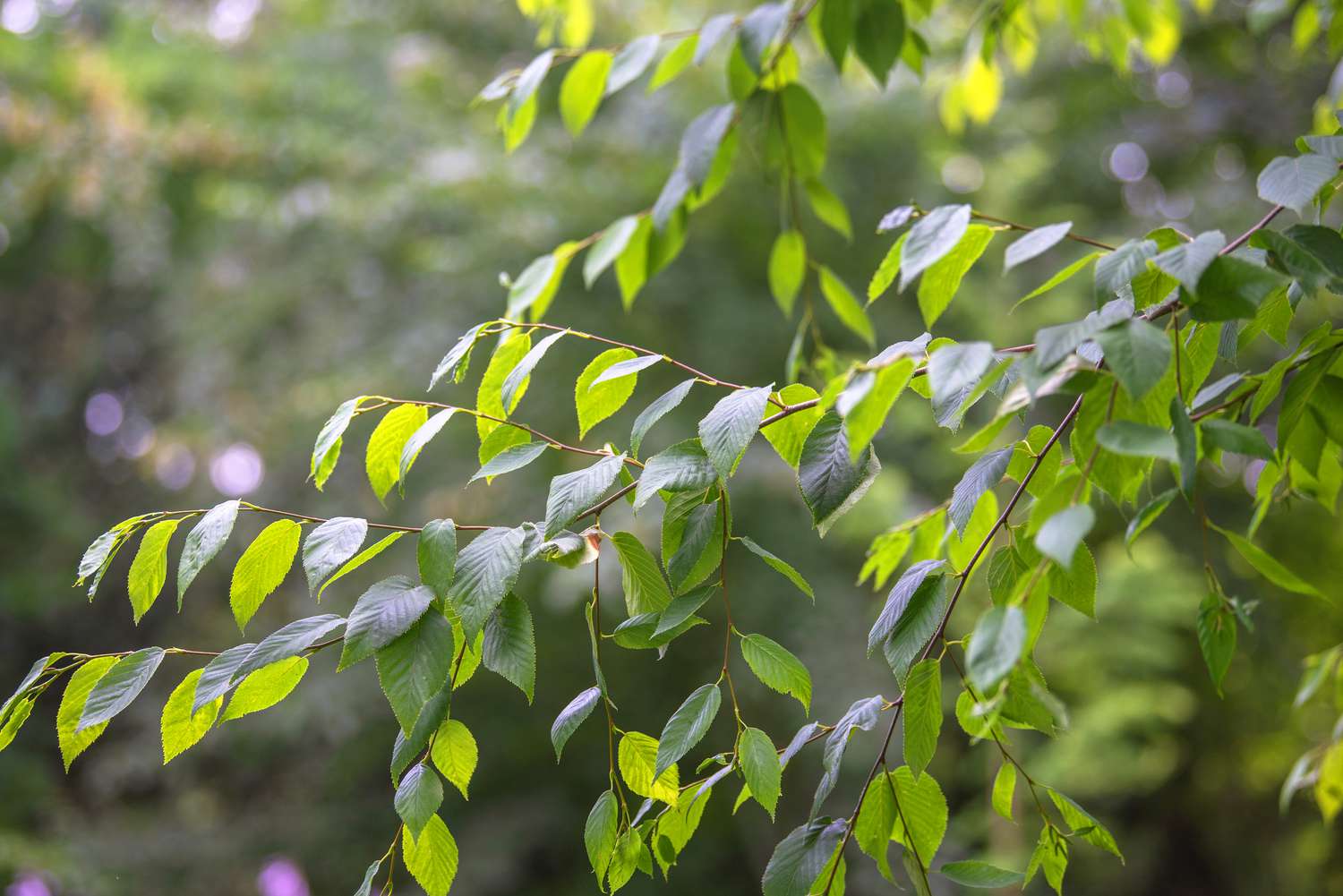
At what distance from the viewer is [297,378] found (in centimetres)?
284

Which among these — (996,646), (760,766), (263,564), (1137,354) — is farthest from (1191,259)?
(263,564)

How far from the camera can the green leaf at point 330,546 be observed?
0.39 metres

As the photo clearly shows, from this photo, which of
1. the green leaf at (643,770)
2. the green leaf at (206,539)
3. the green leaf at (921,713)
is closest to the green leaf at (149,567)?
the green leaf at (206,539)

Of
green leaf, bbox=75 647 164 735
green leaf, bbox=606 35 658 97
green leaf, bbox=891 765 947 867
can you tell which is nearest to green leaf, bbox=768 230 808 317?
green leaf, bbox=606 35 658 97

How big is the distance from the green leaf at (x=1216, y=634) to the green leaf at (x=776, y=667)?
179 mm

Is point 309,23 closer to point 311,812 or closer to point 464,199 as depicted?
point 464,199

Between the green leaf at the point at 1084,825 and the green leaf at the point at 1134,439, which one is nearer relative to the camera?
the green leaf at the point at 1134,439

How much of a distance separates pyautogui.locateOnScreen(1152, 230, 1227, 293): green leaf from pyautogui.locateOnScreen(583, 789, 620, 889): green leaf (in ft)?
1.03

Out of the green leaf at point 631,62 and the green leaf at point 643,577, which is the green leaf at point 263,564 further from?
the green leaf at point 631,62

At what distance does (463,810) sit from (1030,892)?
139 cm

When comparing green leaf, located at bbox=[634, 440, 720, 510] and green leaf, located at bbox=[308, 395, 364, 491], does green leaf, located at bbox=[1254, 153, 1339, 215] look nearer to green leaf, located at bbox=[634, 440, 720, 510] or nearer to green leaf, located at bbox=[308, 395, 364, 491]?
green leaf, located at bbox=[634, 440, 720, 510]

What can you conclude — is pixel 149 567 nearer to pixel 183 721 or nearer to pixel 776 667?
pixel 183 721

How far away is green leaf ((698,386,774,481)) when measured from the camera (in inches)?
15.9

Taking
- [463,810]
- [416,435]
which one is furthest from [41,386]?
[416,435]
